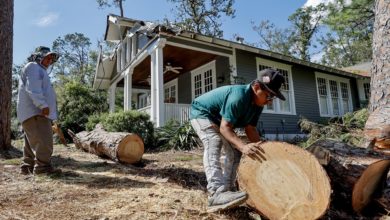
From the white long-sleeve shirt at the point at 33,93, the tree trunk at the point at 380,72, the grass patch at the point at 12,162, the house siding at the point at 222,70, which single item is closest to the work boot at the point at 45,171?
the white long-sleeve shirt at the point at 33,93

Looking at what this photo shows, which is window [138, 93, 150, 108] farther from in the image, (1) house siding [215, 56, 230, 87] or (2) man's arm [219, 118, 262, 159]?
(2) man's arm [219, 118, 262, 159]

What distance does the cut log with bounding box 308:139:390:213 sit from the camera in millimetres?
2730

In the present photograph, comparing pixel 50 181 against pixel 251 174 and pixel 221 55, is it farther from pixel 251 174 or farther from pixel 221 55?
pixel 221 55

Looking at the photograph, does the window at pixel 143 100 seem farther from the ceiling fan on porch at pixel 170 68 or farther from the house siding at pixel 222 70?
the house siding at pixel 222 70

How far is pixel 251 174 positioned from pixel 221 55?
959 centimetres

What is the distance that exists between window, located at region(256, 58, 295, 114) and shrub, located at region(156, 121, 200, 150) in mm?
4931

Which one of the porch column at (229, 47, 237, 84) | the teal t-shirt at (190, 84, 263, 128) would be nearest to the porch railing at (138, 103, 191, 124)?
the porch column at (229, 47, 237, 84)

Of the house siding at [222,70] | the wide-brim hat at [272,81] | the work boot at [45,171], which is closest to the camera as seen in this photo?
the wide-brim hat at [272,81]

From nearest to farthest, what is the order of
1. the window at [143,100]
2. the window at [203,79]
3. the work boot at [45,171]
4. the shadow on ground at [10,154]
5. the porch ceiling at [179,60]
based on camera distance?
the work boot at [45,171], the shadow on ground at [10,154], the porch ceiling at [179,60], the window at [203,79], the window at [143,100]

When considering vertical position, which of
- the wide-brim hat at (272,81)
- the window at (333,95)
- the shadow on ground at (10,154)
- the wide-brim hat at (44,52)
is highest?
the window at (333,95)

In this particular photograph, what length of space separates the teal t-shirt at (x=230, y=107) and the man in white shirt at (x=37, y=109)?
223cm

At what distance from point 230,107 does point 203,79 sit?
10.9 meters

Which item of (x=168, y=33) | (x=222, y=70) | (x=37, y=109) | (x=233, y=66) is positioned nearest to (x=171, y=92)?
(x=222, y=70)

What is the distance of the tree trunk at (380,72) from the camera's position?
3965mm
